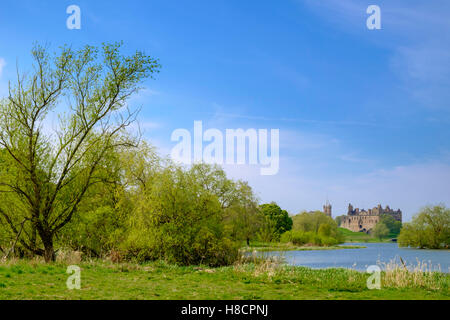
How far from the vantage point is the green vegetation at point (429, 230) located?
62250mm

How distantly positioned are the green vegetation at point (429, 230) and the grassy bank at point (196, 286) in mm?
49271

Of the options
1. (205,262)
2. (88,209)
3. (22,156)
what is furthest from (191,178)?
(22,156)

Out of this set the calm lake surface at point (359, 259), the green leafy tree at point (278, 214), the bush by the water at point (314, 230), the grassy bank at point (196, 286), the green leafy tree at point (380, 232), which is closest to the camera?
the grassy bank at point (196, 286)

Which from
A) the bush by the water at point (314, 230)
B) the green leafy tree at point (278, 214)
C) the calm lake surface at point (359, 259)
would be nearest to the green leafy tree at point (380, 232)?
the bush by the water at point (314, 230)

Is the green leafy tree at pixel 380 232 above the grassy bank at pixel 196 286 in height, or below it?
below

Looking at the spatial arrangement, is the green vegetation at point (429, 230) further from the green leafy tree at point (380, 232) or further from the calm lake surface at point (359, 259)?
the green leafy tree at point (380, 232)

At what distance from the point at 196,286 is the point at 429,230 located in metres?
57.5

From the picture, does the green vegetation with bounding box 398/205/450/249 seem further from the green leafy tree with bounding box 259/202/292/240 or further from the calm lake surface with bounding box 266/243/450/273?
the green leafy tree with bounding box 259/202/292/240

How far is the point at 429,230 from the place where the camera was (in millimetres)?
63125

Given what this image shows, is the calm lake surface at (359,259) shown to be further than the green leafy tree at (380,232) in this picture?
No

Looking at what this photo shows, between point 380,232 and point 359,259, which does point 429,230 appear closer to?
point 359,259

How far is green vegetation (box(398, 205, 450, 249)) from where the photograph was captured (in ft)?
204

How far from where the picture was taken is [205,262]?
27.1 m
